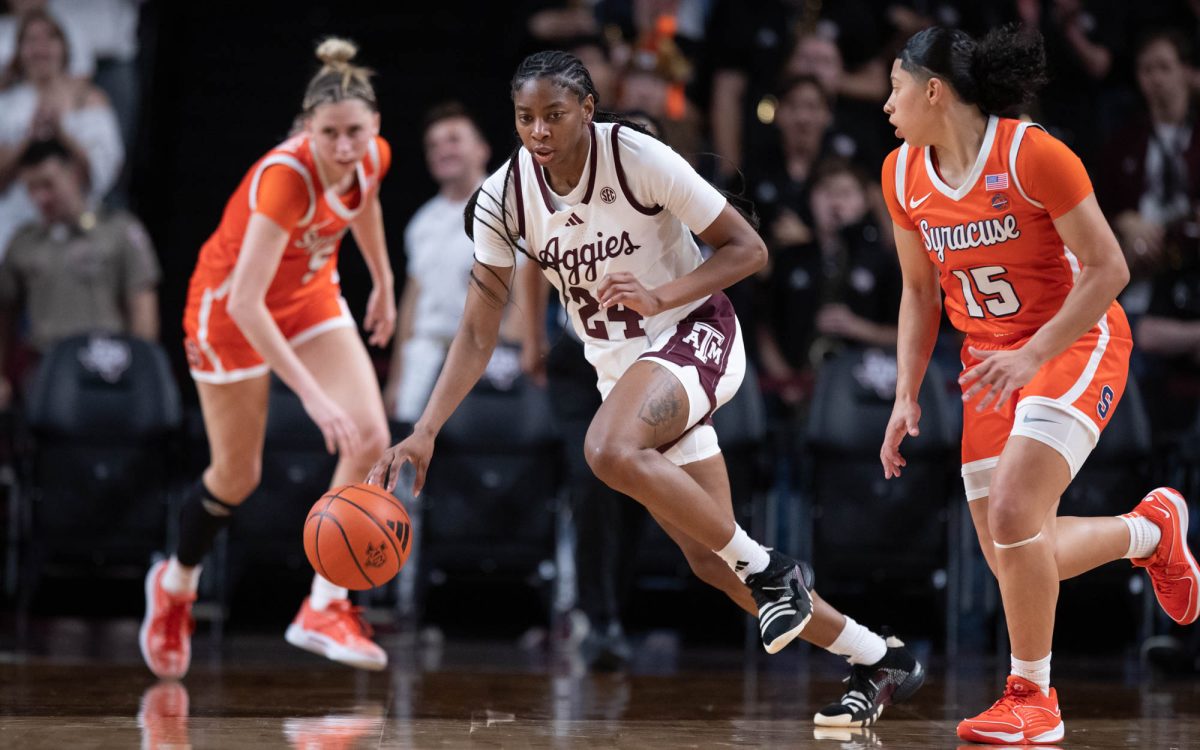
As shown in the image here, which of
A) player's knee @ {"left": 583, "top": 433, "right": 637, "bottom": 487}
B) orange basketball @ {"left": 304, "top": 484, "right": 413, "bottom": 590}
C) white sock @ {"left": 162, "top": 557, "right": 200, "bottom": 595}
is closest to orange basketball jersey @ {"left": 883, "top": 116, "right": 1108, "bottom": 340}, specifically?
player's knee @ {"left": 583, "top": 433, "right": 637, "bottom": 487}

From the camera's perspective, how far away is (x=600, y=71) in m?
7.57

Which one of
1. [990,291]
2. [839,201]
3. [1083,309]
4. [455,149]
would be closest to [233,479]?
[455,149]

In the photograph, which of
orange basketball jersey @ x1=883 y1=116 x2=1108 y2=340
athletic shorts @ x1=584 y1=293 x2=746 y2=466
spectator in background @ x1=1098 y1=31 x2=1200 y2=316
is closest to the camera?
orange basketball jersey @ x1=883 y1=116 x2=1108 y2=340

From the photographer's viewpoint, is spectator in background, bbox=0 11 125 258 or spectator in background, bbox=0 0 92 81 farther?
spectator in background, bbox=0 0 92 81

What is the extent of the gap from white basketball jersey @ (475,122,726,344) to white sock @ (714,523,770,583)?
0.64 m

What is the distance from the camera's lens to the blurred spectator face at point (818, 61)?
7.95 metres

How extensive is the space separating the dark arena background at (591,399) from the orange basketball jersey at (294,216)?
1.23m

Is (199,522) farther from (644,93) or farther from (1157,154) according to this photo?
(1157,154)

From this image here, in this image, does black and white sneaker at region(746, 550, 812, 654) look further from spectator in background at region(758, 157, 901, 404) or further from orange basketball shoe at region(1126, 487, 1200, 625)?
spectator in background at region(758, 157, 901, 404)

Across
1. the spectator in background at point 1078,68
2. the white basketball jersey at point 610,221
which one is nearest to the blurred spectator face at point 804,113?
the spectator in background at point 1078,68

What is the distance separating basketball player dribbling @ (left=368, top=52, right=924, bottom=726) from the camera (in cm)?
389

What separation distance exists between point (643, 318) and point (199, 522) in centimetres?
197

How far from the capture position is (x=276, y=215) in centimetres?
486

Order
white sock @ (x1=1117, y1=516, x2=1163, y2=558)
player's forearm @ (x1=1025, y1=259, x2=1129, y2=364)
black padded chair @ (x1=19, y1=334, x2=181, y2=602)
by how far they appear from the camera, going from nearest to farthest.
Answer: player's forearm @ (x1=1025, y1=259, x2=1129, y2=364) < white sock @ (x1=1117, y1=516, x2=1163, y2=558) < black padded chair @ (x1=19, y1=334, x2=181, y2=602)
